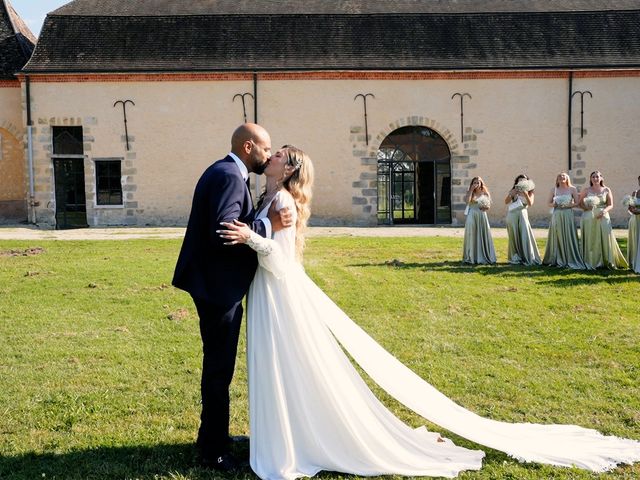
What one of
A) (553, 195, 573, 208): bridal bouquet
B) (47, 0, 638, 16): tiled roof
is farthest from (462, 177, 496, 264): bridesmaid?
(47, 0, 638, 16): tiled roof

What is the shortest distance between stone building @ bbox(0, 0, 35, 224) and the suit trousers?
21376 mm

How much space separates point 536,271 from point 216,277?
31.6 feet

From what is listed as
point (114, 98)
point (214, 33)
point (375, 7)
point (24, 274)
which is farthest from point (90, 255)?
point (375, 7)

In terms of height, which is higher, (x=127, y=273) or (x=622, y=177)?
(x=622, y=177)

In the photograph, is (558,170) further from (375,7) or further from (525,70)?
(375,7)

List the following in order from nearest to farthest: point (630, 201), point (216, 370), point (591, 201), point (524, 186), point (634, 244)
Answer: point (216, 370) → point (630, 201) → point (634, 244) → point (591, 201) → point (524, 186)

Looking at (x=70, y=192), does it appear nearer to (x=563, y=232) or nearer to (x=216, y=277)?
(x=563, y=232)

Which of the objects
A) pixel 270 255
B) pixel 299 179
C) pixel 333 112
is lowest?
pixel 270 255

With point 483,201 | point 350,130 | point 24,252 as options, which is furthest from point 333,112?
point 24,252

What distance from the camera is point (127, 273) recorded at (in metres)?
11.8

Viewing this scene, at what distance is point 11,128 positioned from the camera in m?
23.6

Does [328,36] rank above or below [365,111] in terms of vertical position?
above

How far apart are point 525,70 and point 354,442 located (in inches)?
818

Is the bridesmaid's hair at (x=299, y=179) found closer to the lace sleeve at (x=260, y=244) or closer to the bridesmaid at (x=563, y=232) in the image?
the lace sleeve at (x=260, y=244)
